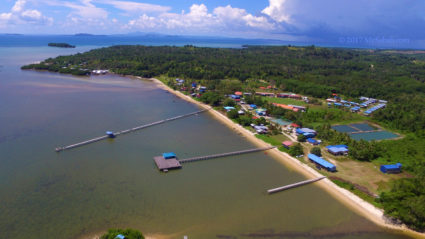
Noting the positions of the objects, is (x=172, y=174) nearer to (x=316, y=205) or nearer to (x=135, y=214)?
(x=135, y=214)

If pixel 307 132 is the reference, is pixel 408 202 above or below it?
below

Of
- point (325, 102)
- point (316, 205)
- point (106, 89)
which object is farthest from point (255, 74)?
point (316, 205)

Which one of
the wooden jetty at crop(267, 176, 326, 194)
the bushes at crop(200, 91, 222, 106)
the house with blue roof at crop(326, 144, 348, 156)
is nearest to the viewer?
the wooden jetty at crop(267, 176, 326, 194)

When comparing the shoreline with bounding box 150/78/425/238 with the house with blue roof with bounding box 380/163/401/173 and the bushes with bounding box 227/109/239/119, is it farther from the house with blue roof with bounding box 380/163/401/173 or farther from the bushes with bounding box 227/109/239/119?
the house with blue roof with bounding box 380/163/401/173

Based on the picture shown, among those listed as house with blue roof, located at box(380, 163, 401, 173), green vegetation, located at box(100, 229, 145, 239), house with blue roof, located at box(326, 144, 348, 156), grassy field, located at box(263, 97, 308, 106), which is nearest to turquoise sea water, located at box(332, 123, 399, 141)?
house with blue roof, located at box(326, 144, 348, 156)

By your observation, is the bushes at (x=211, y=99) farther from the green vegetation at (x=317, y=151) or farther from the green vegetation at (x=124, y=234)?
the green vegetation at (x=124, y=234)

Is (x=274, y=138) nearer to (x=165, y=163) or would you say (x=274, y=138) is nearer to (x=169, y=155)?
(x=169, y=155)

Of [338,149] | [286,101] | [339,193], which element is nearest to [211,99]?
[286,101]

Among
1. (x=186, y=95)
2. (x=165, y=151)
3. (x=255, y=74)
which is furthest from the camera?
(x=255, y=74)

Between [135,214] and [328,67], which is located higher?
[328,67]
